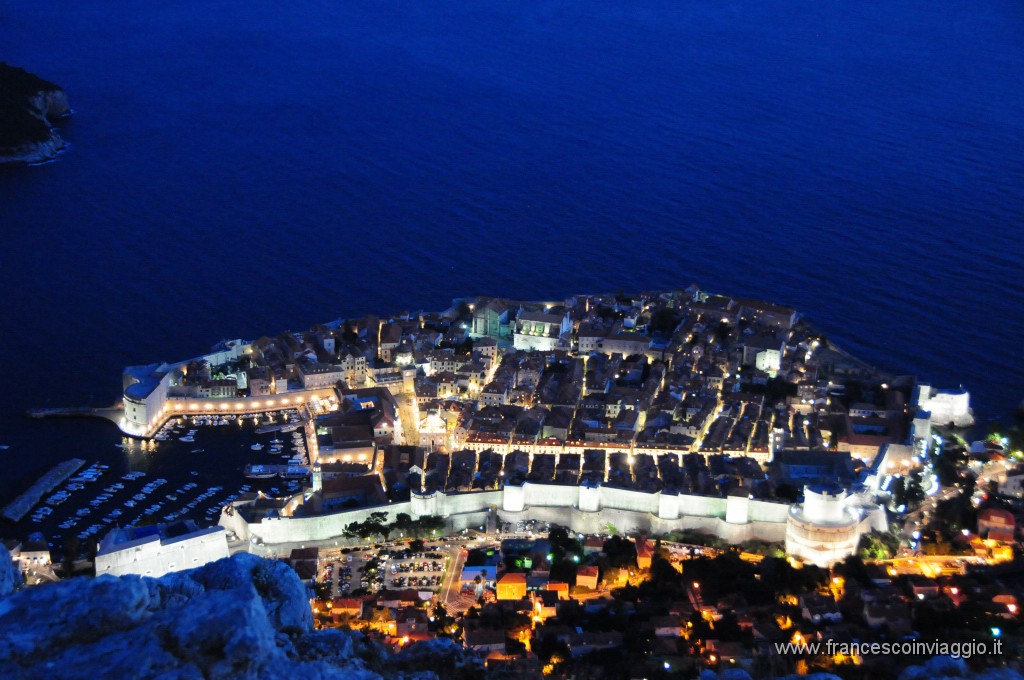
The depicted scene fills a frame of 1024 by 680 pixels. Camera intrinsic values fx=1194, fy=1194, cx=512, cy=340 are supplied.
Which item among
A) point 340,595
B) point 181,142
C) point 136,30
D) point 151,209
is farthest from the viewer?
point 136,30

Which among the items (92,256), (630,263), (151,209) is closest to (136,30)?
(151,209)

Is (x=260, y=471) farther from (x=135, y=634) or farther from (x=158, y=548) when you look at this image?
(x=135, y=634)

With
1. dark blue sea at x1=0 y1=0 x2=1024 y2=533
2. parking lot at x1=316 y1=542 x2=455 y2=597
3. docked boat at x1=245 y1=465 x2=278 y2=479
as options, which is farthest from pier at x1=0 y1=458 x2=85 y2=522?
parking lot at x1=316 y1=542 x2=455 y2=597

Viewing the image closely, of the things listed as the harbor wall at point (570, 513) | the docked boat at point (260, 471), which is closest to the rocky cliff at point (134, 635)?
the harbor wall at point (570, 513)

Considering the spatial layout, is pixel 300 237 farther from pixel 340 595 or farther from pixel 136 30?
pixel 136 30

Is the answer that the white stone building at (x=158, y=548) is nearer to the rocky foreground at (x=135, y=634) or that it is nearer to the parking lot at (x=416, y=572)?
the parking lot at (x=416, y=572)

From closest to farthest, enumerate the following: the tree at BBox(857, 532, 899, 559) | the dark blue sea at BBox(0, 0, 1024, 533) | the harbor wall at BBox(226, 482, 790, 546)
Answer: the tree at BBox(857, 532, 899, 559)
the harbor wall at BBox(226, 482, 790, 546)
the dark blue sea at BBox(0, 0, 1024, 533)

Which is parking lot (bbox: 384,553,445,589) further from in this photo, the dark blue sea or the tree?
the tree
